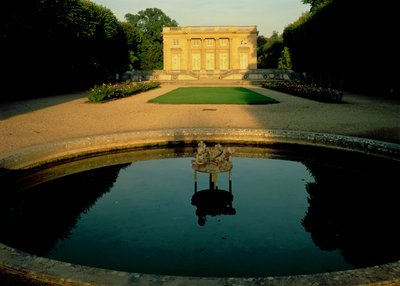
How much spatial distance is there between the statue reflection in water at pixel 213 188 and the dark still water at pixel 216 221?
0.09m

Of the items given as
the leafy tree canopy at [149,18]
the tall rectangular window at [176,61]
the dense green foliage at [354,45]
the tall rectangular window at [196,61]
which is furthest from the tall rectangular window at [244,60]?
the dense green foliage at [354,45]

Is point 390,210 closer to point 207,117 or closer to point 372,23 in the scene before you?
point 207,117

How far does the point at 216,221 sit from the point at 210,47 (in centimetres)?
7241

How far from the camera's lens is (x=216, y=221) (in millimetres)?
6074

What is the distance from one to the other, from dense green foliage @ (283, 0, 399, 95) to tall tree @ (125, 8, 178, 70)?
1264 inches

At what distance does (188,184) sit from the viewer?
8039mm

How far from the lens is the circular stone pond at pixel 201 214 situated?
4621mm

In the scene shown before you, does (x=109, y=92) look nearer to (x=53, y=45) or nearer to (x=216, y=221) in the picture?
(x=53, y=45)

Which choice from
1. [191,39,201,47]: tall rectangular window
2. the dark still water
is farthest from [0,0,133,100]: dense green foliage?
[191,39,201,47]: tall rectangular window

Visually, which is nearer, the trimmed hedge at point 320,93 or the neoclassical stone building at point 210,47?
the trimmed hedge at point 320,93

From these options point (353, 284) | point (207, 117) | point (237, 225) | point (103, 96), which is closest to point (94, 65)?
point (103, 96)

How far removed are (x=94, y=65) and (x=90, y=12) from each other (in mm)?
5212

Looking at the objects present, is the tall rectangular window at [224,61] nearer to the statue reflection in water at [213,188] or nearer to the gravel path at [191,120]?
the gravel path at [191,120]

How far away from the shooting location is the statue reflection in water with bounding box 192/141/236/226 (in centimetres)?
664
